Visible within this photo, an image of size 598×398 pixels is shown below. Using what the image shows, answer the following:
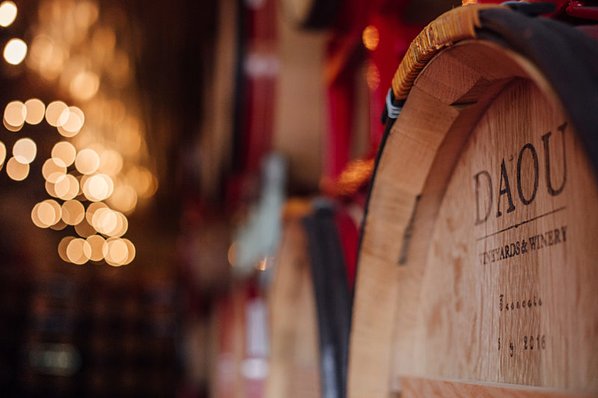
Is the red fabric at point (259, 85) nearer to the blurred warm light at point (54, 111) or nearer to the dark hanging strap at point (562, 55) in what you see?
the dark hanging strap at point (562, 55)

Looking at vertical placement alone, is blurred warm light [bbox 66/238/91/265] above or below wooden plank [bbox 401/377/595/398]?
above

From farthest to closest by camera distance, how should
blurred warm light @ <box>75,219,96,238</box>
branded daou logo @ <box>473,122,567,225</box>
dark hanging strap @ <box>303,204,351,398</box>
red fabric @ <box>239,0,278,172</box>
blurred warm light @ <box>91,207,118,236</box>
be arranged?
blurred warm light @ <box>75,219,96,238</box>, blurred warm light @ <box>91,207,118,236</box>, red fabric @ <box>239,0,278,172</box>, dark hanging strap @ <box>303,204,351,398</box>, branded daou logo @ <box>473,122,567,225</box>

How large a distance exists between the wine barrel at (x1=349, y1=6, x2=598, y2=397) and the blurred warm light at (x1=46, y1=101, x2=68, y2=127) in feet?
20.9

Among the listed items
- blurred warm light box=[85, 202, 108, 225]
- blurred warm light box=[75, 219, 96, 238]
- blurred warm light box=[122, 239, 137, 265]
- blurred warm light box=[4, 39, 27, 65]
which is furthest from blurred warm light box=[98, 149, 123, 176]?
blurred warm light box=[122, 239, 137, 265]

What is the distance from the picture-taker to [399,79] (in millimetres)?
732

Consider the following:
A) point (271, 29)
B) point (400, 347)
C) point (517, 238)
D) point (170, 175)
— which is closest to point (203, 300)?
point (271, 29)

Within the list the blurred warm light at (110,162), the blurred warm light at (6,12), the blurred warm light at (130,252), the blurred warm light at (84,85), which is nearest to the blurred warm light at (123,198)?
the blurred warm light at (110,162)

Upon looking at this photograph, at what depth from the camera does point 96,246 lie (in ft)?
46.3

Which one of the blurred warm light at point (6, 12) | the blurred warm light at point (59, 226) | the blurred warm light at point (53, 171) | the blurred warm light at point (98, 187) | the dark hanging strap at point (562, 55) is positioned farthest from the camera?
the blurred warm light at point (59, 226)

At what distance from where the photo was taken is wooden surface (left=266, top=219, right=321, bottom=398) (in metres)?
1.48

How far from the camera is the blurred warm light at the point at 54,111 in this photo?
693 centimetres

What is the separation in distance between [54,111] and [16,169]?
210 cm

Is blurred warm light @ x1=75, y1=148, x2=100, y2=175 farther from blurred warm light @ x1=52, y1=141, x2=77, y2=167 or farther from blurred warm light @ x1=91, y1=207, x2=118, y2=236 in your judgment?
blurred warm light @ x1=91, y1=207, x2=118, y2=236

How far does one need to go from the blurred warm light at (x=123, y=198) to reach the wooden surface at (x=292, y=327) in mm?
8726
